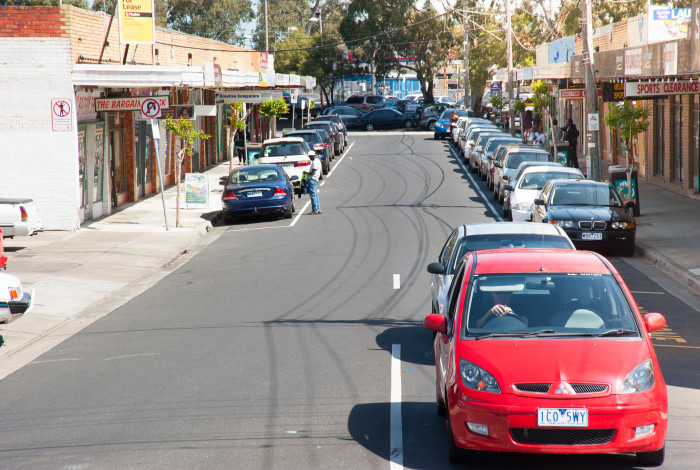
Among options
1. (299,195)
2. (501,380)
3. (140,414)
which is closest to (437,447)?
(501,380)

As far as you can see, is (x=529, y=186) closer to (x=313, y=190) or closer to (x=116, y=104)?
(x=313, y=190)

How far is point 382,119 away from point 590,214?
161 ft

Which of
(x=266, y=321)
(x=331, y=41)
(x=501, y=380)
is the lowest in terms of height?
(x=266, y=321)

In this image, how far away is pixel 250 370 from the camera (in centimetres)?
976

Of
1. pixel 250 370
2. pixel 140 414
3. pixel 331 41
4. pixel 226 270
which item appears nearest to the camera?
pixel 140 414

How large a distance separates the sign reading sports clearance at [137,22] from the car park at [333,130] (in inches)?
756

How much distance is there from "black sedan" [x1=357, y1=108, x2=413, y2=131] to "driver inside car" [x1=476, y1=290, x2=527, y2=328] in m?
59.8

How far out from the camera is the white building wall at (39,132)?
2144cm

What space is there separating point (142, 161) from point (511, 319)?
962 inches

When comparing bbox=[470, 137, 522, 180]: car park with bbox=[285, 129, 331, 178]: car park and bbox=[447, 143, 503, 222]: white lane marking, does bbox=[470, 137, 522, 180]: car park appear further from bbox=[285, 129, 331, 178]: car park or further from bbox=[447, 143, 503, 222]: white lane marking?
bbox=[285, 129, 331, 178]: car park

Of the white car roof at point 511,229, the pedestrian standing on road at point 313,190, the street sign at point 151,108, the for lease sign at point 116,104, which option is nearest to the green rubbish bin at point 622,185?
the pedestrian standing on road at point 313,190

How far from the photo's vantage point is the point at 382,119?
218 ft

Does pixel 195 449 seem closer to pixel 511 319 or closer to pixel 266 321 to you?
pixel 511 319

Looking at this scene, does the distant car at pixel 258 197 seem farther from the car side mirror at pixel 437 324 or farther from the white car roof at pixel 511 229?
the car side mirror at pixel 437 324
